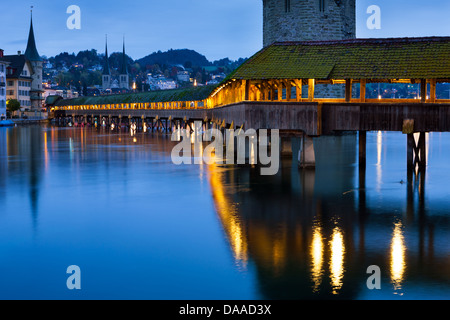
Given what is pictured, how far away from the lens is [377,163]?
43625mm

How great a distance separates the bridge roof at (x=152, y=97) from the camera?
95387 mm

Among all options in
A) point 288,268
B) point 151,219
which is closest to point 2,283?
point 288,268

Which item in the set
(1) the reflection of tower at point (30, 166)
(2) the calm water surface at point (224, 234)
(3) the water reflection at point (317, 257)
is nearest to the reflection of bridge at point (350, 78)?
(2) the calm water surface at point (224, 234)

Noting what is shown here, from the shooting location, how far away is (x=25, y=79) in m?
134

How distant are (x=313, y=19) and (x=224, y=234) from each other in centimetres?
5215

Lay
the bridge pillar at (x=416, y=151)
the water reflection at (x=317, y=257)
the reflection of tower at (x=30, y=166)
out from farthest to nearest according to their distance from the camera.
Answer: the bridge pillar at (x=416, y=151) → the reflection of tower at (x=30, y=166) → the water reflection at (x=317, y=257)

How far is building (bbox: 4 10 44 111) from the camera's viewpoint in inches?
5138

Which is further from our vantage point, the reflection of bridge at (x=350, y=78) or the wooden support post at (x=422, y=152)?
the wooden support post at (x=422, y=152)

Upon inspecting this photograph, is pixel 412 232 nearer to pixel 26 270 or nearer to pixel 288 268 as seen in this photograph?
pixel 288 268

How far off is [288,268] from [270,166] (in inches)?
969

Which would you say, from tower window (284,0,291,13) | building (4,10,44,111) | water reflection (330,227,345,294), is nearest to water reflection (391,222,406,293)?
water reflection (330,227,345,294)

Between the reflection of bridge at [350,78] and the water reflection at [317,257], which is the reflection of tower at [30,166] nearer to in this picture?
the water reflection at [317,257]

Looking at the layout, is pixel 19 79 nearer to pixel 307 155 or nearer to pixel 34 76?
pixel 34 76

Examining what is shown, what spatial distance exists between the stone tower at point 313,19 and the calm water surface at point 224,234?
3345cm
